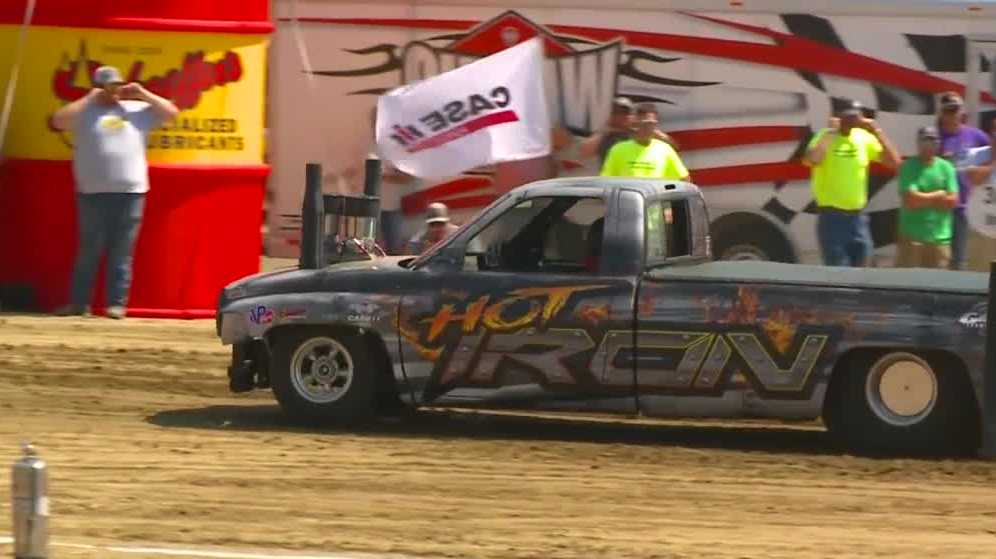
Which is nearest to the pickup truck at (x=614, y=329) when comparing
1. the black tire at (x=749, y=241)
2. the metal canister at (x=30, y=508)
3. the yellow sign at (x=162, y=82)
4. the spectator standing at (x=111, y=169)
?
the spectator standing at (x=111, y=169)

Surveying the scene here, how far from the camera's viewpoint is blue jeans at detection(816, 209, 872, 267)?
17.5 meters

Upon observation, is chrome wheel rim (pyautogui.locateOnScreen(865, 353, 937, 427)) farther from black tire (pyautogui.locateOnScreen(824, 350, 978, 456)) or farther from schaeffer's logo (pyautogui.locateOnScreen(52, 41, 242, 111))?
schaeffer's logo (pyautogui.locateOnScreen(52, 41, 242, 111))

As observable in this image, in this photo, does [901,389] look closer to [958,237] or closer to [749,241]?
[958,237]

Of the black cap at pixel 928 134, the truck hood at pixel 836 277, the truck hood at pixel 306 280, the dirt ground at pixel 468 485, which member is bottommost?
the dirt ground at pixel 468 485

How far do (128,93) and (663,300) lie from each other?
636 cm

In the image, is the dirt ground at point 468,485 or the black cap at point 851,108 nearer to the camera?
the dirt ground at point 468,485

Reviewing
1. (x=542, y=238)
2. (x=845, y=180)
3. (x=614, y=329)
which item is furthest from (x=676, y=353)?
(x=845, y=180)

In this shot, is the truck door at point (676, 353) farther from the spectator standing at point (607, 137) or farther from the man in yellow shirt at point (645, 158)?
the spectator standing at point (607, 137)

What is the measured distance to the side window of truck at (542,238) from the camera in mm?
12148

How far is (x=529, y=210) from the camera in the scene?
1234cm

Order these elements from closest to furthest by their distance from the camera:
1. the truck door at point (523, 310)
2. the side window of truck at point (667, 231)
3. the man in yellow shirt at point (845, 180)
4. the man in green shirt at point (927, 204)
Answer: the truck door at point (523, 310) → the side window of truck at point (667, 231) → the man in green shirt at point (927, 204) → the man in yellow shirt at point (845, 180)

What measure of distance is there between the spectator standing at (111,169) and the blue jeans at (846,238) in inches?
201

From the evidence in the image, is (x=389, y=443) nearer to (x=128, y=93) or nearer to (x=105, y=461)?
(x=105, y=461)

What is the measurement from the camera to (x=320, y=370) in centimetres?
1252
